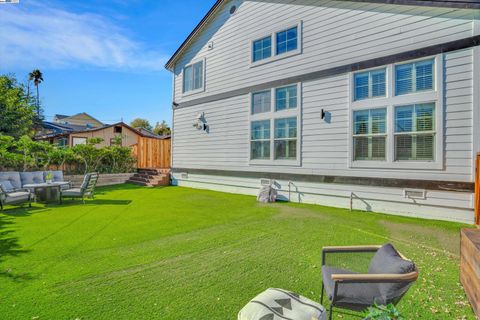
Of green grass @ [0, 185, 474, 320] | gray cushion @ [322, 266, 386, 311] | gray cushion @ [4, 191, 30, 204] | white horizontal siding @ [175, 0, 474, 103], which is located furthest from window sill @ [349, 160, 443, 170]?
gray cushion @ [4, 191, 30, 204]

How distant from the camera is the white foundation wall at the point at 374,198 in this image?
18.6ft

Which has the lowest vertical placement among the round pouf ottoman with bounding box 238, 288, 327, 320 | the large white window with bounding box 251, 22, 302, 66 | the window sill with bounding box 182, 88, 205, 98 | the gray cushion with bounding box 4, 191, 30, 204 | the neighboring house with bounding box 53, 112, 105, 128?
the gray cushion with bounding box 4, 191, 30, 204

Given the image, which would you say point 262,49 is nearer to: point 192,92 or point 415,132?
point 192,92

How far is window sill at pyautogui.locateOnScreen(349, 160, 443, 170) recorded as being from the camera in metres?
5.89

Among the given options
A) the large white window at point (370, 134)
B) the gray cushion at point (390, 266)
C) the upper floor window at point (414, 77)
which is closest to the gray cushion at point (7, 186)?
the gray cushion at point (390, 266)

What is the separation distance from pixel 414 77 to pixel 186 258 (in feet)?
21.9

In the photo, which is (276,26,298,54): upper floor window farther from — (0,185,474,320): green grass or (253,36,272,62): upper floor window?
(0,185,474,320): green grass

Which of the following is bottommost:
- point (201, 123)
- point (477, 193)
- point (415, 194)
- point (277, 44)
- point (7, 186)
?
point (7, 186)

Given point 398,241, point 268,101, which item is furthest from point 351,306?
point 268,101

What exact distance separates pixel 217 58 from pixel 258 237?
862 centimetres

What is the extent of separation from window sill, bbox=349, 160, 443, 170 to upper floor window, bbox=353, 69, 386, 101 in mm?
1791

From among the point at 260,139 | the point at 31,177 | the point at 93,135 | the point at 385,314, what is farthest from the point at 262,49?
the point at 93,135

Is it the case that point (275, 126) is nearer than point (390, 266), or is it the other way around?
point (390, 266)

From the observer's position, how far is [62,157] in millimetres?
11484
